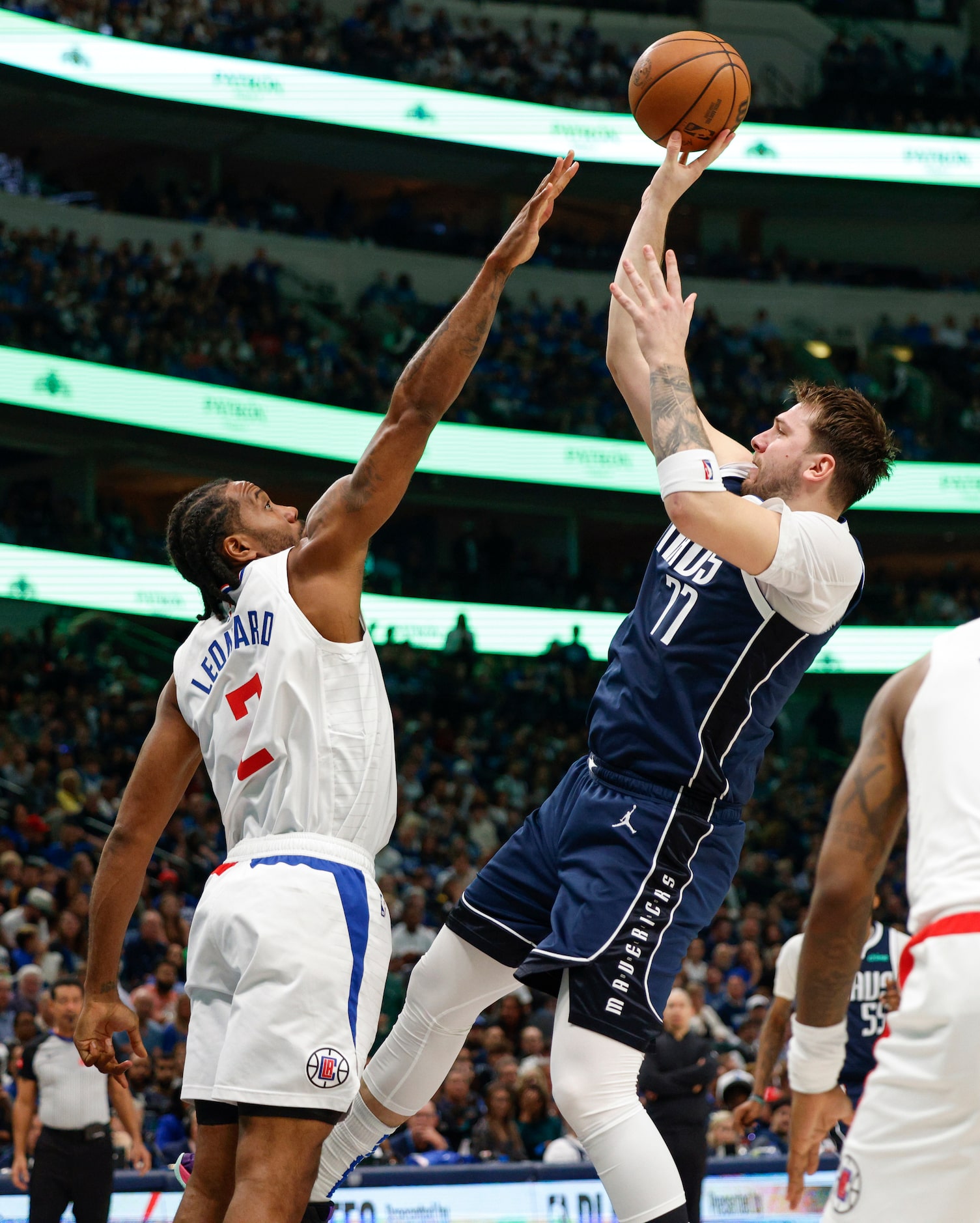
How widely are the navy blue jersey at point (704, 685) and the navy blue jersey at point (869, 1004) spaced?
315 centimetres

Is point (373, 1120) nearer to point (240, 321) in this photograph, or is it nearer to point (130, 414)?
point (130, 414)

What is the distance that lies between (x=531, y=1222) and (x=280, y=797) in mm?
6276

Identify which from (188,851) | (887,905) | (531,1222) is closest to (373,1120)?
(531,1222)

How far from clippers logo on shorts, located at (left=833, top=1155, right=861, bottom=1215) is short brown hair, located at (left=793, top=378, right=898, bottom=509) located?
207cm

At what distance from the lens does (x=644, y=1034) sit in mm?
3932

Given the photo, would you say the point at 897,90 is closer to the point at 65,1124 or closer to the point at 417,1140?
the point at 417,1140

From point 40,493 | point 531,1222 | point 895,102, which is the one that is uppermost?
point 895,102

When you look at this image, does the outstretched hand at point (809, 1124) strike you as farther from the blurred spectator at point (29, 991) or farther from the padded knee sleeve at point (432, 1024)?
the blurred spectator at point (29, 991)

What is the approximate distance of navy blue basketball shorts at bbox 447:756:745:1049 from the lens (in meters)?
3.94

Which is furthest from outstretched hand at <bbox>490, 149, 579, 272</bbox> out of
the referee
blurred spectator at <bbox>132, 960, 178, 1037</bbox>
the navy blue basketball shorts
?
blurred spectator at <bbox>132, 960, 178, 1037</bbox>

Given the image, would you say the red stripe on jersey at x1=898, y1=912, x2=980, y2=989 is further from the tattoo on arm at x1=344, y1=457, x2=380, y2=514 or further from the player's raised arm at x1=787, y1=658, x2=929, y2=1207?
the tattoo on arm at x1=344, y1=457, x2=380, y2=514

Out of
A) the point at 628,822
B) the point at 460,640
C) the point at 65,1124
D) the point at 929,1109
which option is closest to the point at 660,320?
the point at 628,822

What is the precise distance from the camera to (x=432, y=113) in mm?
26469

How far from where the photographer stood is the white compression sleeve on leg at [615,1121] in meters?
3.75
